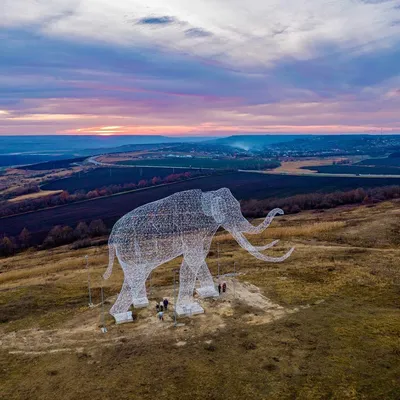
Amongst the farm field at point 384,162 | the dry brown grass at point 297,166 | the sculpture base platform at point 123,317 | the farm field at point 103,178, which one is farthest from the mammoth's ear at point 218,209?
the farm field at point 384,162

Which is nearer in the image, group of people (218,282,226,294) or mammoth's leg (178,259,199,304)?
mammoth's leg (178,259,199,304)

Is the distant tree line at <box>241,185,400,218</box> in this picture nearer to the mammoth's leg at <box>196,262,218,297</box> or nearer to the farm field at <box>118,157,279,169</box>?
the mammoth's leg at <box>196,262,218,297</box>

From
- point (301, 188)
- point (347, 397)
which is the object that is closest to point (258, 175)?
point (301, 188)

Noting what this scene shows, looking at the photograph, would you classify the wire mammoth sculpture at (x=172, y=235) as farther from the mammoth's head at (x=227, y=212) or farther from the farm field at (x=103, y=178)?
the farm field at (x=103, y=178)

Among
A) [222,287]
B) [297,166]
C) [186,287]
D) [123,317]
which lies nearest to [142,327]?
[123,317]

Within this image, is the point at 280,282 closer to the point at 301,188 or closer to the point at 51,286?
the point at 51,286

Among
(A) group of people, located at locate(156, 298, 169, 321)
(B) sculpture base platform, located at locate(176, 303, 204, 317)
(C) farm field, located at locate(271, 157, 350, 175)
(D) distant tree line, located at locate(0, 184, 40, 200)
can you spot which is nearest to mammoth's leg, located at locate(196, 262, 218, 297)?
(B) sculpture base platform, located at locate(176, 303, 204, 317)
